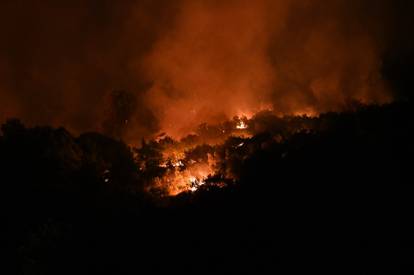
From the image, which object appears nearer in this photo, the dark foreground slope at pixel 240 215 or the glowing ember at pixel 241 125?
the dark foreground slope at pixel 240 215

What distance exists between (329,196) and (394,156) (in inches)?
97.6

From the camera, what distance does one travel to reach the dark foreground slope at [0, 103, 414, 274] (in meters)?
11.0

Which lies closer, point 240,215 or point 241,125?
point 240,215

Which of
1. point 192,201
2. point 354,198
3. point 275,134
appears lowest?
point 354,198

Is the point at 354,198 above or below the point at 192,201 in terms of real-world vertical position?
below

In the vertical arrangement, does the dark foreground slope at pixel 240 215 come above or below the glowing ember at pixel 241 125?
→ below

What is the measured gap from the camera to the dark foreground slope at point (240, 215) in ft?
36.0

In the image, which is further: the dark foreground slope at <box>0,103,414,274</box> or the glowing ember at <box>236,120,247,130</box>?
the glowing ember at <box>236,120,247,130</box>

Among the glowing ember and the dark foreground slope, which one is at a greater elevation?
the glowing ember

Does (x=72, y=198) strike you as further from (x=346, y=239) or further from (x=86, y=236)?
(x=346, y=239)

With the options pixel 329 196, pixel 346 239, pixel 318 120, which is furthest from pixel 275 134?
pixel 346 239

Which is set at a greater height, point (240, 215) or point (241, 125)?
point (241, 125)

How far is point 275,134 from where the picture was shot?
19.5 metres

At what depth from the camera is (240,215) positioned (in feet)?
40.2
